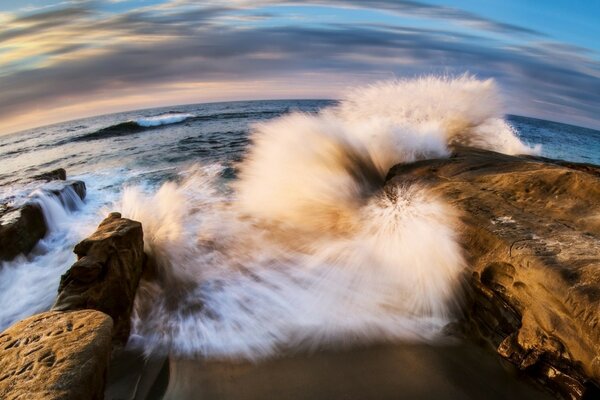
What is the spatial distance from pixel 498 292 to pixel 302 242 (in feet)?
6.84

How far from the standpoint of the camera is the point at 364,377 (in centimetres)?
228

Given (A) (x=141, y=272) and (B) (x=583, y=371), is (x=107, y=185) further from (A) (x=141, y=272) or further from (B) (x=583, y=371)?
(B) (x=583, y=371)

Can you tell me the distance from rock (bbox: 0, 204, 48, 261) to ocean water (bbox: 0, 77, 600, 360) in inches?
5.5

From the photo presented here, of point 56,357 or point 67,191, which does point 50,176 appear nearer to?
point 67,191

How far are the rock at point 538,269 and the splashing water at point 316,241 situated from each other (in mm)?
A: 256

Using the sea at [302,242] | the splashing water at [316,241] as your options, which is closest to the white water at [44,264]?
the sea at [302,242]

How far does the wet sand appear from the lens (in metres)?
2.17

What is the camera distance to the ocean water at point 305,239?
2842 mm

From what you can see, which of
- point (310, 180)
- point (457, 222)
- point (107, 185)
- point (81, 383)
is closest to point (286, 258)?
point (310, 180)

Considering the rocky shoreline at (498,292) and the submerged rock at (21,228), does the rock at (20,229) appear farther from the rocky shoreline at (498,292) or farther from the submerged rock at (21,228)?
the rocky shoreline at (498,292)

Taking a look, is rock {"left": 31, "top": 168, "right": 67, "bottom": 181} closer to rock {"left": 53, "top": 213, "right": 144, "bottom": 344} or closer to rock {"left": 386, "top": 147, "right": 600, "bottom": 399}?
rock {"left": 53, "top": 213, "right": 144, "bottom": 344}

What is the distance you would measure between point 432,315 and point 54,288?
12.9ft

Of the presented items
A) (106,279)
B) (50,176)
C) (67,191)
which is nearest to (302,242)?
(106,279)

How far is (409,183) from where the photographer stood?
432 centimetres
